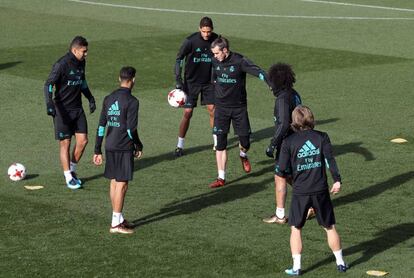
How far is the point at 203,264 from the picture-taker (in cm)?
1417

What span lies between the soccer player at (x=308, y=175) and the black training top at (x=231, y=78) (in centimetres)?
446

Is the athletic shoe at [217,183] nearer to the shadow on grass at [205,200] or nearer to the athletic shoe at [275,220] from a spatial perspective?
the shadow on grass at [205,200]

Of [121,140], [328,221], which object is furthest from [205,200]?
[328,221]

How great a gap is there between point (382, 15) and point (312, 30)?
14.1 feet

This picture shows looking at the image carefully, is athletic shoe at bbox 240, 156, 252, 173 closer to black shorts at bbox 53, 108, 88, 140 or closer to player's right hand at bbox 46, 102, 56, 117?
black shorts at bbox 53, 108, 88, 140

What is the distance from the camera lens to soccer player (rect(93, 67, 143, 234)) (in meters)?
15.6

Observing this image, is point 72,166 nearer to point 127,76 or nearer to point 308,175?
point 127,76

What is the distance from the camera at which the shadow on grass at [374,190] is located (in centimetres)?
1733

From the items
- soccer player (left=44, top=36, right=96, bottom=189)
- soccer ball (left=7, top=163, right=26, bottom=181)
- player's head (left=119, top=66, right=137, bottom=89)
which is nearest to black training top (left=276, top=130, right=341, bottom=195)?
player's head (left=119, top=66, right=137, bottom=89)

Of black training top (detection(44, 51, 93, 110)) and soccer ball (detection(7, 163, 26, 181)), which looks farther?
soccer ball (detection(7, 163, 26, 181))

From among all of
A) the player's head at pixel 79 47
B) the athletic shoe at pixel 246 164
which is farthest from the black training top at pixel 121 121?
the athletic shoe at pixel 246 164

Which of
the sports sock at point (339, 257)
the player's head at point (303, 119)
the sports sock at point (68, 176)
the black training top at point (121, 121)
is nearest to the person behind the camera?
the player's head at point (303, 119)

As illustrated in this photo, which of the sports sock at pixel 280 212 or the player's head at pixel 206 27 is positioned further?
the player's head at pixel 206 27

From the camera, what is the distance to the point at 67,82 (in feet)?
59.6
